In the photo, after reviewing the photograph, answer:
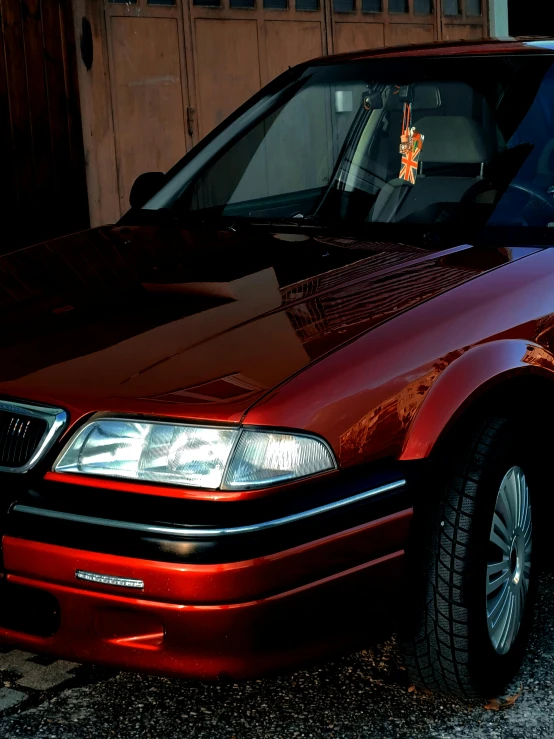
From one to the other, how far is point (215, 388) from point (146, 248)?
106cm

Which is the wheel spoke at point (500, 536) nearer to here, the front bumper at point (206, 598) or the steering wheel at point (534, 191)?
the front bumper at point (206, 598)

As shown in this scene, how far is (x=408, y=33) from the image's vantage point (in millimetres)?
9992

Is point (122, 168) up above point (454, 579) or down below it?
above

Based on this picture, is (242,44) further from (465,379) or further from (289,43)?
(465,379)

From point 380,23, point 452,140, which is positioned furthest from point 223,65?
point 452,140

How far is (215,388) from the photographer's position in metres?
2.44

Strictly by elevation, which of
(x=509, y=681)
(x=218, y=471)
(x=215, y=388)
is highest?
(x=215, y=388)

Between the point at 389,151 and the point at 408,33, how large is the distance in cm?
662

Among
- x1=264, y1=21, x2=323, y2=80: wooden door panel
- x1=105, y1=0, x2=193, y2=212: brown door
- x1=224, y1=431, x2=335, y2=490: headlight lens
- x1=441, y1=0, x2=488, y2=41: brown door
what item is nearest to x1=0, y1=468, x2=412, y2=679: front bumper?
x1=224, y1=431, x2=335, y2=490: headlight lens

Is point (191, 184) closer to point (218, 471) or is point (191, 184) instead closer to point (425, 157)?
point (425, 157)

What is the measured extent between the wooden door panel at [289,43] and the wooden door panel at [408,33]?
802 millimetres

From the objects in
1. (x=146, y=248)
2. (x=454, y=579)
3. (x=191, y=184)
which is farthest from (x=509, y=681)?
(x=191, y=184)

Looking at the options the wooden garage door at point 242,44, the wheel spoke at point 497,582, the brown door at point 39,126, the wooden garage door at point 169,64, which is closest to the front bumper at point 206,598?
the wheel spoke at point 497,582

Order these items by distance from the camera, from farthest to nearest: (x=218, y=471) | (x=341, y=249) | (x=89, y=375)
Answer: (x=341, y=249) → (x=89, y=375) → (x=218, y=471)
